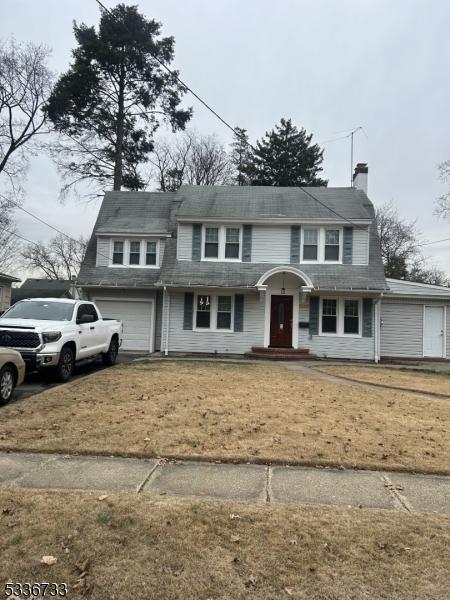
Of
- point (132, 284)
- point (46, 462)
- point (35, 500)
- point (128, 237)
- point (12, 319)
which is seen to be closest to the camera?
point (35, 500)

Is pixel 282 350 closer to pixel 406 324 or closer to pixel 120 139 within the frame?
pixel 406 324

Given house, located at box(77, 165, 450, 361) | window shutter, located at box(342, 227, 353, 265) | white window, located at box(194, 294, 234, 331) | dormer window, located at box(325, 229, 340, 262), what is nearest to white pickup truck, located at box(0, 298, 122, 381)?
white window, located at box(194, 294, 234, 331)

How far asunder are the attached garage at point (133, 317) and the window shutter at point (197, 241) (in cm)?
271

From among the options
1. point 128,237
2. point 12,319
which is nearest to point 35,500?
point 12,319

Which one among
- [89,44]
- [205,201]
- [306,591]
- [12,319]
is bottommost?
[306,591]

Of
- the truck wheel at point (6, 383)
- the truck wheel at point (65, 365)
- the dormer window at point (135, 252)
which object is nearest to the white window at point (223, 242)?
the dormer window at point (135, 252)

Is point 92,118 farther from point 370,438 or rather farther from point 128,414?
point 370,438

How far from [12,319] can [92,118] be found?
869 inches

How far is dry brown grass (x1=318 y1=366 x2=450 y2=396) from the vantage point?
37.0 feet

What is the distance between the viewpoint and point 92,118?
2880cm

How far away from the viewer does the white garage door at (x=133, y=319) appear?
63.4ft

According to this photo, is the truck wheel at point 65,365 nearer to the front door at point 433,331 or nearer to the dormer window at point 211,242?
the dormer window at point 211,242

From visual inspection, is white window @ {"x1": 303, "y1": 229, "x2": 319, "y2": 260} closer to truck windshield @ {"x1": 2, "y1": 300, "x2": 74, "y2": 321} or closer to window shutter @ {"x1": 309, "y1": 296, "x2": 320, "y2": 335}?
window shutter @ {"x1": 309, "y1": 296, "x2": 320, "y2": 335}

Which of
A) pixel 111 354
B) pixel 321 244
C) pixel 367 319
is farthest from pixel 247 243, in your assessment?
pixel 111 354
